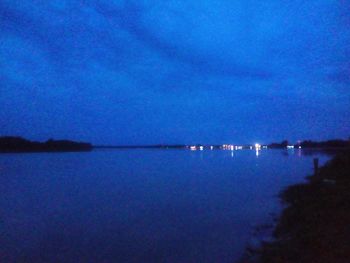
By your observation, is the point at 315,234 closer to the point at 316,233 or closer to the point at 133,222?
the point at 316,233

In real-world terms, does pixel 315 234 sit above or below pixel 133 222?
above

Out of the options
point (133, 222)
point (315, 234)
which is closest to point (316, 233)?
point (315, 234)

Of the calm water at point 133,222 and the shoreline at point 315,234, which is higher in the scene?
the shoreline at point 315,234

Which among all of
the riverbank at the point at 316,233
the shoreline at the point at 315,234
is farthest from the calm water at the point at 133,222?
the riverbank at the point at 316,233

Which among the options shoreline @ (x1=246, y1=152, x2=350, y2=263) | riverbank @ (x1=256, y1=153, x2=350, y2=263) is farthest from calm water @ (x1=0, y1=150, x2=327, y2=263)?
riverbank @ (x1=256, y1=153, x2=350, y2=263)

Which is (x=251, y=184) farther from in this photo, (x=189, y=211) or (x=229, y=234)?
(x=229, y=234)

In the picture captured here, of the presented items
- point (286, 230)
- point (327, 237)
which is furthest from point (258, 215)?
point (327, 237)

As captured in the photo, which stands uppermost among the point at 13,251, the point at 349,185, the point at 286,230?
the point at 349,185

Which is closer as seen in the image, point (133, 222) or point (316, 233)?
point (316, 233)

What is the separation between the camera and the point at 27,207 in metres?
25.1

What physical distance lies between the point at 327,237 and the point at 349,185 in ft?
32.1

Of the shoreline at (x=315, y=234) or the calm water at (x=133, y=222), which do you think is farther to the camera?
the calm water at (x=133, y=222)

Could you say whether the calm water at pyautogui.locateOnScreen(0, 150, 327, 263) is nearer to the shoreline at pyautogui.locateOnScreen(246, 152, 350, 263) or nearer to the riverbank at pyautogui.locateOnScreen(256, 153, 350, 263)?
the shoreline at pyautogui.locateOnScreen(246, 152, 350, 263)

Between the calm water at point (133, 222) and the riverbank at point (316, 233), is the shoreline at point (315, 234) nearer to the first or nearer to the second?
the riverbank at point (316, 233)
